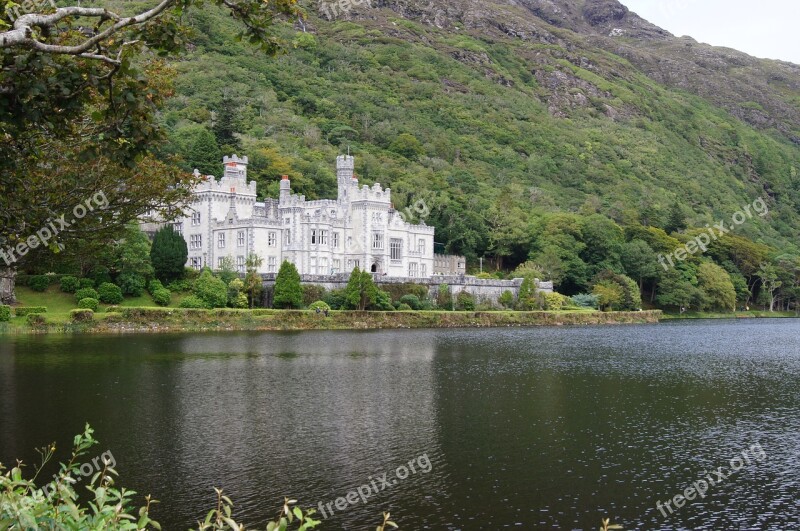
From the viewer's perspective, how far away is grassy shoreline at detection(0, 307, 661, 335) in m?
57.7

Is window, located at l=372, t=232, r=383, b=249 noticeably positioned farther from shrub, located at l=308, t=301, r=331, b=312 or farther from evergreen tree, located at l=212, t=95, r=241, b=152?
evergreen tree, located at l=212, t=95, r=241, b=152

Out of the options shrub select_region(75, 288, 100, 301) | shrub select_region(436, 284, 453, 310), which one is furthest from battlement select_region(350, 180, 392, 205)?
shrub select_region(75, 288, 100, 301)

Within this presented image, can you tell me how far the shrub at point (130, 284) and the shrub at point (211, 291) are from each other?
460cm

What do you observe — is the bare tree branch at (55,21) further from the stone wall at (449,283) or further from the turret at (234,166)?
the turret at (234,166)

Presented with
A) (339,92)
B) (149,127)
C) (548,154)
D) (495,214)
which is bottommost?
(149,127)

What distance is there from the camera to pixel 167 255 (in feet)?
228

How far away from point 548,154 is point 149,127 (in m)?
164

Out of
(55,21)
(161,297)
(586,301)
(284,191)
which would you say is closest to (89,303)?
(161,297)

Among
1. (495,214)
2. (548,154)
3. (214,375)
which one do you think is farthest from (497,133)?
(214,375)

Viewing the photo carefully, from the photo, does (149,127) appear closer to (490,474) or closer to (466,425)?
(490,474)

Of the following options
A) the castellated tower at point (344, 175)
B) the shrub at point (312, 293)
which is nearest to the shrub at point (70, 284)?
the shrub at point (312, 293)

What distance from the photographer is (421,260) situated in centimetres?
8925

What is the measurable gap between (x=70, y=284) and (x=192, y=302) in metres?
9.52

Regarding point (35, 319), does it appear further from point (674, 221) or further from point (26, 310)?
point (674, 221)
